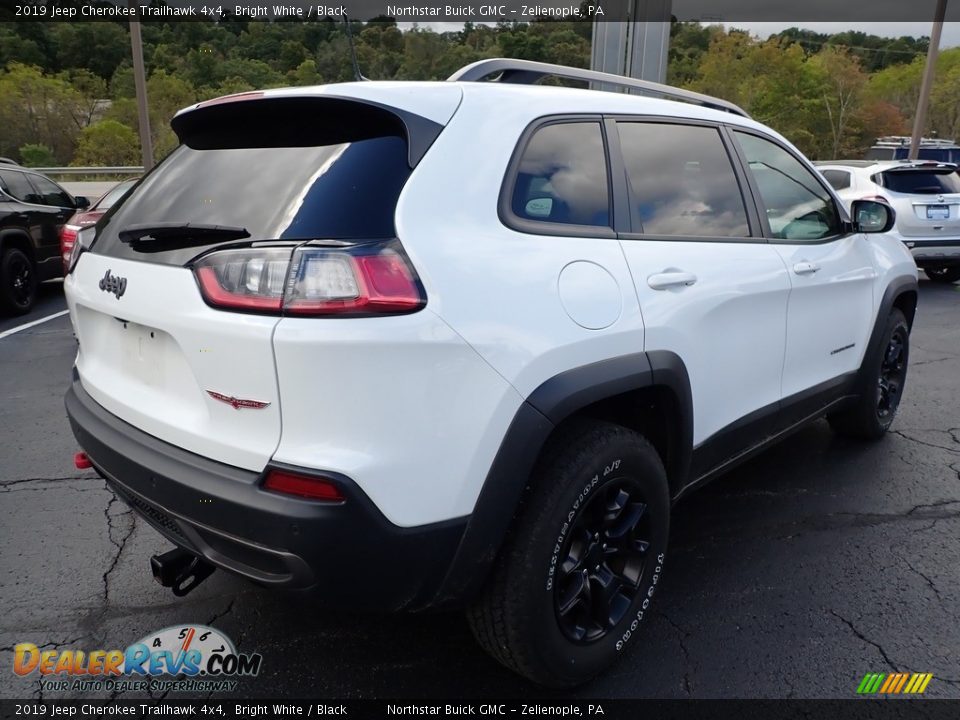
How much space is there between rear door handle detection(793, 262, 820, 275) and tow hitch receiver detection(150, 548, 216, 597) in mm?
2556

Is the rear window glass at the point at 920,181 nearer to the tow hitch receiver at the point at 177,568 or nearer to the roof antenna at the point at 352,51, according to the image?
the roof antenna at the point at 352,51

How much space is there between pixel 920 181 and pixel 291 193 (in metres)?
10.4

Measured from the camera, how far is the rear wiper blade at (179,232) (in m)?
1.81

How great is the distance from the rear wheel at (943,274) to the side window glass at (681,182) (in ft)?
30.8

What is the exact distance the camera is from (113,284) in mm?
2080

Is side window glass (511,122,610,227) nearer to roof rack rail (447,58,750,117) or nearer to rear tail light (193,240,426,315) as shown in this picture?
roof rack rail (447,58,750,117)

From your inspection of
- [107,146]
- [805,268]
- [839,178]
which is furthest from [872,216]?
[107,146]

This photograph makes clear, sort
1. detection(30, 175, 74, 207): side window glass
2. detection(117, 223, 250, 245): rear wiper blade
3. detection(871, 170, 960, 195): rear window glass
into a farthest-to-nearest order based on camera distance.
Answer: detection(871, 170, 960, 195): rear window glass < detection(30, 175, 74, 207): side window glass < detection(117, 223, 250, 245): rear wiper blade

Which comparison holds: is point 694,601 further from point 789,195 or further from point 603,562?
point 789,195

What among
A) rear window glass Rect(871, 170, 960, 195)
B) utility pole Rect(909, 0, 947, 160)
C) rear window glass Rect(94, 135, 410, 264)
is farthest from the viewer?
utility pole Rect(909, 0, 947, 160)

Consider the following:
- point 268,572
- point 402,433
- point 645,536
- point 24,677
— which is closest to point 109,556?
point 24,677

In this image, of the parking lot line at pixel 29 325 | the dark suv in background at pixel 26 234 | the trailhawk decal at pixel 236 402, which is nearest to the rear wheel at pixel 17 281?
the dark suv in background at pixel 26 234

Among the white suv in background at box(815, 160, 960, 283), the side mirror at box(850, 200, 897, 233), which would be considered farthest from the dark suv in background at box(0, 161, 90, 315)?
the white suv in background at box(815, 160, 960, 283)

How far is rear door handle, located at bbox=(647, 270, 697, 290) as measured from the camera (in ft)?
7.36
